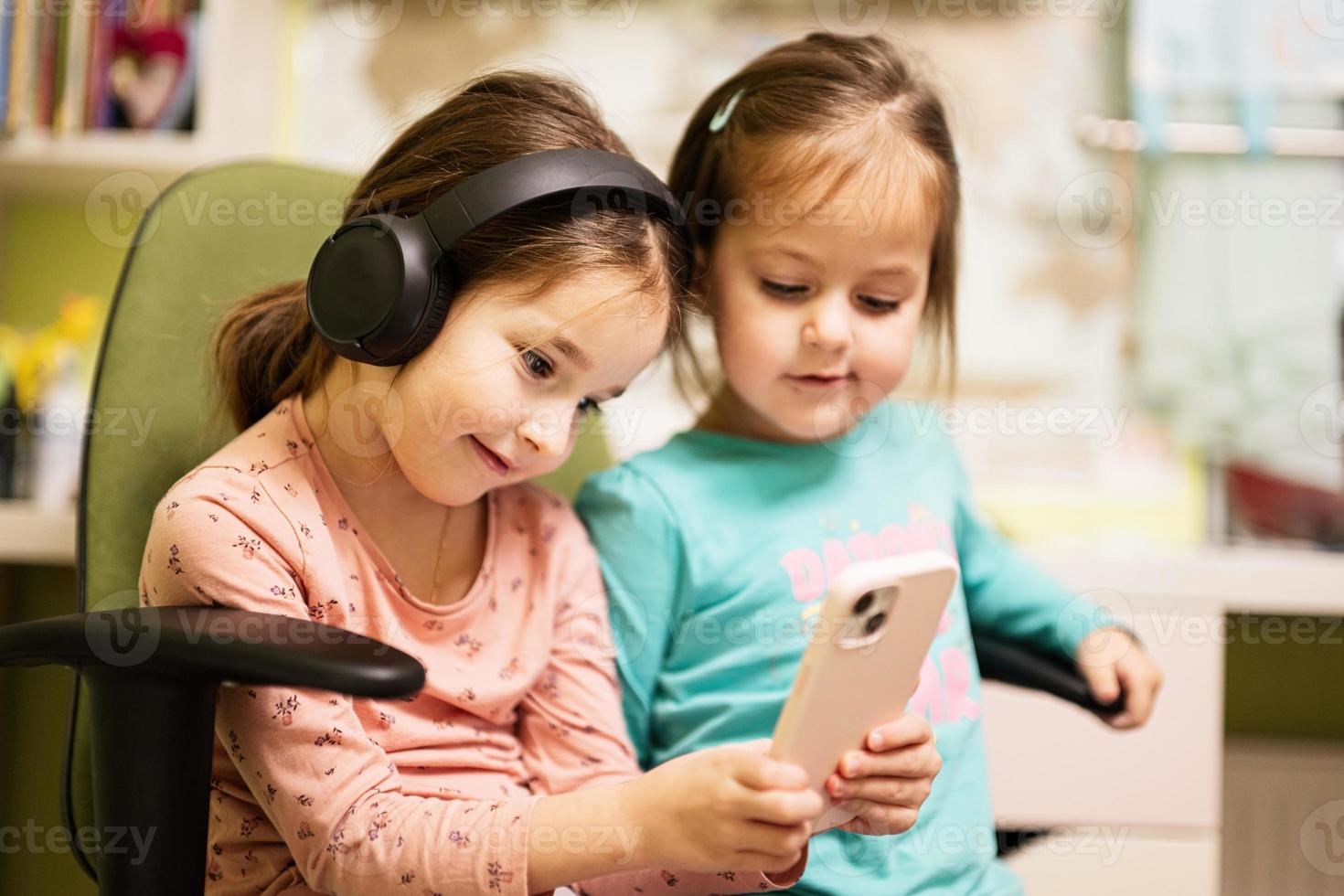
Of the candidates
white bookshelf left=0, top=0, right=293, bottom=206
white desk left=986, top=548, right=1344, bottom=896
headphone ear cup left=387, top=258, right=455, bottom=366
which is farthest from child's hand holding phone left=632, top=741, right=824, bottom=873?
white bookshelf left=0, top=0, right=293, bottom=206

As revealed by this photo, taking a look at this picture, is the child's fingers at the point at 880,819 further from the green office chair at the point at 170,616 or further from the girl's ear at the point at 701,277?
the girl's ear at the point at 701,277

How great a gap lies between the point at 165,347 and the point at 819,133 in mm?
524

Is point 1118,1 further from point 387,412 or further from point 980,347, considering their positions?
point 387,412

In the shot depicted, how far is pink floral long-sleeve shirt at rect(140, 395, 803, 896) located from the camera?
25.7 inches

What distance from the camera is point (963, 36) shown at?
1836mm

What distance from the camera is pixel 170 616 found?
23.5 inches

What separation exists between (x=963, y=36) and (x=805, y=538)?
3.94 ft

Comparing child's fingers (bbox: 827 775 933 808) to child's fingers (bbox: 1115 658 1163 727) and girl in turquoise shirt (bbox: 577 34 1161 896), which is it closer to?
girl in turquoise shirt (bbox: 577 34 1161 896)

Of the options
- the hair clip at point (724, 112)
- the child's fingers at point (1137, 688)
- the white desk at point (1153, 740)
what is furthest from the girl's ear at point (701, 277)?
the white desk at point (1153, 740)

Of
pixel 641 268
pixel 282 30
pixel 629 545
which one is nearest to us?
pixel 641 268

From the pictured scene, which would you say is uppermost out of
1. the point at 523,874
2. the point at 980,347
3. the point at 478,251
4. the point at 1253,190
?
the point at 1253,190

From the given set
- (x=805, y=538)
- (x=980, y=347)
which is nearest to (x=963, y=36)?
(x=980, y=347)

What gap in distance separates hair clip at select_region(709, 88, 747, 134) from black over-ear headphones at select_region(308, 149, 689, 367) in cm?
27

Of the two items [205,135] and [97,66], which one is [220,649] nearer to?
[205,135]
